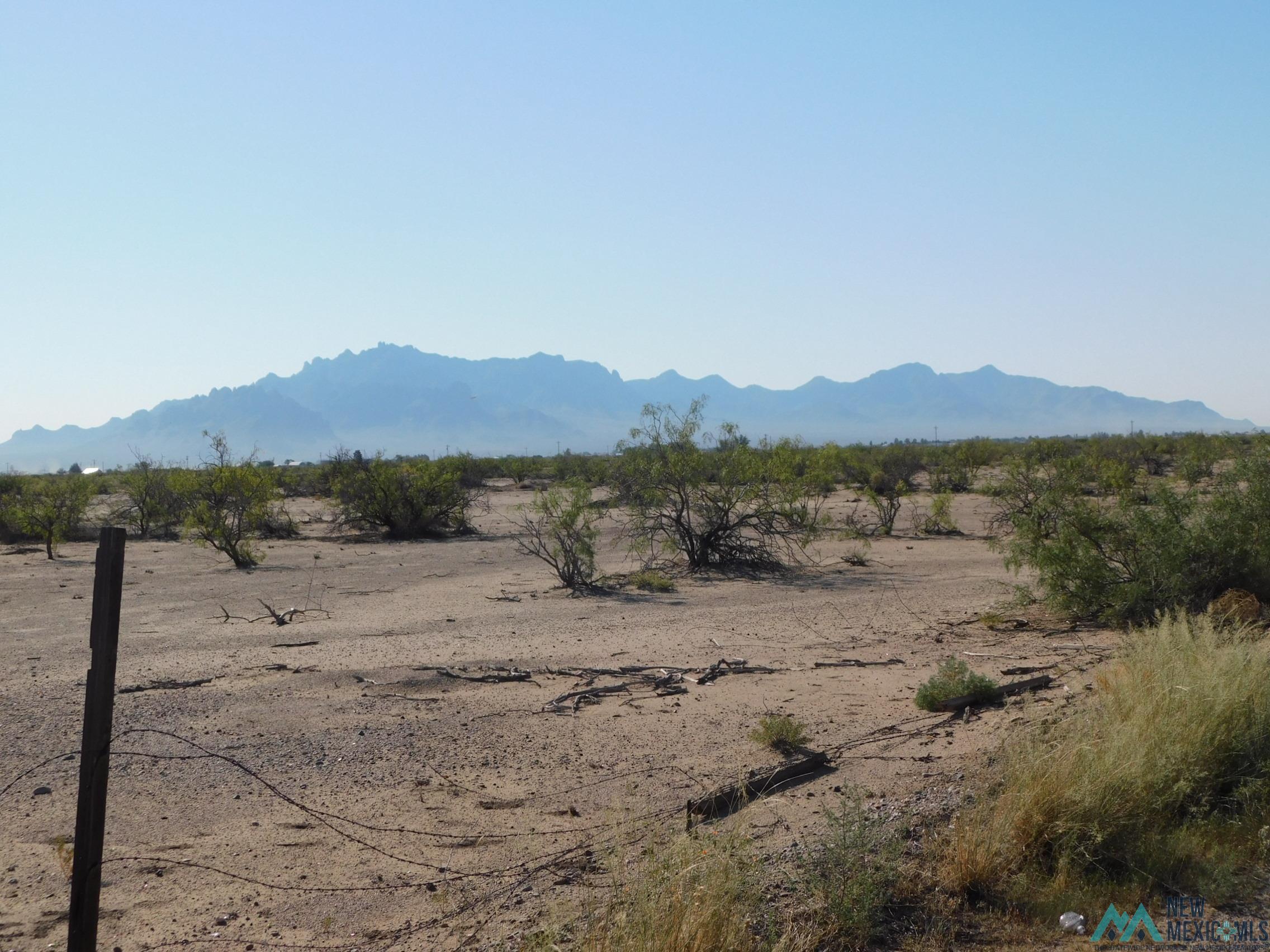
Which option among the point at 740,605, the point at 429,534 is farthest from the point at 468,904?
the point at 429,534

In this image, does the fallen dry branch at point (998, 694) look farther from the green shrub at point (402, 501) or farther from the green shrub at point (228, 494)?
the green shrub at point (402, 501)

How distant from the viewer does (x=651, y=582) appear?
19219 millimetres

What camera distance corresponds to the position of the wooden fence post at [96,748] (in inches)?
163

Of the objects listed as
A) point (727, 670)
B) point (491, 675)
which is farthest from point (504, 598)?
point (727, 670)

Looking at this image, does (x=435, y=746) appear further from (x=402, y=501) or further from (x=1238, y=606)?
(x=402, y=501)

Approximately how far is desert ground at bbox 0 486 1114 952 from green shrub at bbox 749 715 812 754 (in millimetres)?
101

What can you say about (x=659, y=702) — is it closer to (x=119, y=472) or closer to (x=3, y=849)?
(x=3, y=849)

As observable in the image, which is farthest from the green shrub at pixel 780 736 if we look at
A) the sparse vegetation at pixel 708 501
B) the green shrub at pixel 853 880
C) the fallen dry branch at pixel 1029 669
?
the sparse vegetation at pixel 708 501

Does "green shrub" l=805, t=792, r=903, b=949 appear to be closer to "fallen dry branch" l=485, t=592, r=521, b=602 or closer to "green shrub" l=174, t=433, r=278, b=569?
"fallen dry branch" l=485, t=592, r=521, b=602

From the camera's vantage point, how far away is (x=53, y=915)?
541cm

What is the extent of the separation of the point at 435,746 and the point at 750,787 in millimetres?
2898

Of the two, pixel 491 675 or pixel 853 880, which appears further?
pixel 491 675

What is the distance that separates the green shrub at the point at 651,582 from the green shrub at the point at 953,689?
31.1 feet

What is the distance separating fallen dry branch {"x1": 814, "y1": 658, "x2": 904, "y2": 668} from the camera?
11445 mm
